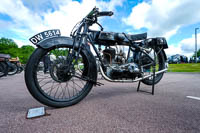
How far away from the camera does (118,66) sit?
204 centimetres

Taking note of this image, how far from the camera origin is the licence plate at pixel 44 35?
1366 mm

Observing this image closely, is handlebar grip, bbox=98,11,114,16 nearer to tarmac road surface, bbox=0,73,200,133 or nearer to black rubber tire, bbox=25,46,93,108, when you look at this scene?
black rubber tire, bbox=25,46,93,108

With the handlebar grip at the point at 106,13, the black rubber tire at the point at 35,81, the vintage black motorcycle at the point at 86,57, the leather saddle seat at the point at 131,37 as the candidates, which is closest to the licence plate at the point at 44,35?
the vintage black motorcycle at the point at 86,57

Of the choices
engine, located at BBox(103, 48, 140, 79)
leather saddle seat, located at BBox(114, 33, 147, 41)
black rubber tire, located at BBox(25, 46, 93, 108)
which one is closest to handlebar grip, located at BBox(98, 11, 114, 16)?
leather saddle seat, located at BBox(114, 33, 147, 41)

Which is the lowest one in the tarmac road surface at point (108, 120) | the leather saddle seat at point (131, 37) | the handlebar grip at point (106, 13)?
the tarmac road surface at point (108, 120)

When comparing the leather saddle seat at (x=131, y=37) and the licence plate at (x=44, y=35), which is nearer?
the licence plate at (x=44, y=35)

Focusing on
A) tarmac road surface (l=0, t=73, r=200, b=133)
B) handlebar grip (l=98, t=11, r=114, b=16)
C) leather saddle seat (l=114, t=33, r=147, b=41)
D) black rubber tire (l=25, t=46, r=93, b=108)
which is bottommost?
tarmac road surface (l=0, t=73, r=200, b=133)

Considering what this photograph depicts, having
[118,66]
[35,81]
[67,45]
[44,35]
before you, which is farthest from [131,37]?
[35,81]

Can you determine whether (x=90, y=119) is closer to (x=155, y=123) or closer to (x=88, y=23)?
(x=155, y=123)

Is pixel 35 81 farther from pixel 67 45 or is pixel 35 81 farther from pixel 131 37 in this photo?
pixel 131 37

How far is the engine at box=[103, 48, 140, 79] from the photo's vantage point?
6.46 ft

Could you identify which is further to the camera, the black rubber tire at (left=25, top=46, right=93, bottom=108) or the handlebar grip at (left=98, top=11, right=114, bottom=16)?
the handlebar grip at (left=98, top=11, right=114, bottom=16)

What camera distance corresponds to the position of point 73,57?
1653mm

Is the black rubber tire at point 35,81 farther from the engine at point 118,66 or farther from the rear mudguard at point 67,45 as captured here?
the engine at point 118,66
